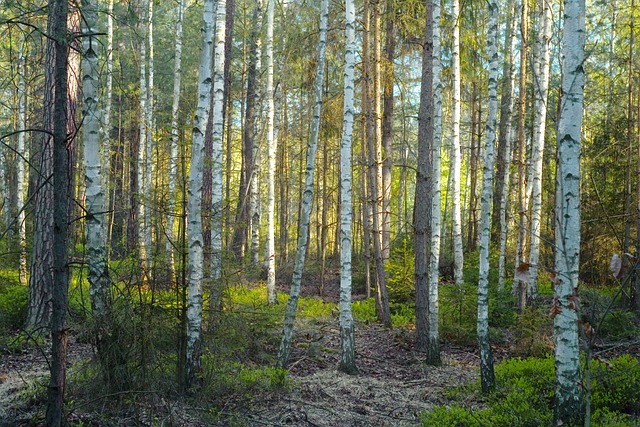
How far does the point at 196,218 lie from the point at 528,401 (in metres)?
4.40

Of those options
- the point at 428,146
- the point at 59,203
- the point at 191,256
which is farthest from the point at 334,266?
the point at 59,203

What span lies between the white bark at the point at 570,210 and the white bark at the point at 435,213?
3.50m

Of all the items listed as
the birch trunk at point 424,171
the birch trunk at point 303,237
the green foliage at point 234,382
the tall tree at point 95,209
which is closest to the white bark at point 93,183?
the tall tree at point 95,209

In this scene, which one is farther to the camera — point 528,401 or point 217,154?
point 217,154

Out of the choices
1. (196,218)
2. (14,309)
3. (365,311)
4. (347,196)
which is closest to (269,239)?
(365,311)

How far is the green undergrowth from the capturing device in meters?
5.66

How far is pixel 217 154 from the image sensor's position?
873 cm

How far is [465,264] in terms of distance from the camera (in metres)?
18.8

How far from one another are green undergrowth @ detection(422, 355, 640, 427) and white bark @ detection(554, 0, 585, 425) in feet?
0.94

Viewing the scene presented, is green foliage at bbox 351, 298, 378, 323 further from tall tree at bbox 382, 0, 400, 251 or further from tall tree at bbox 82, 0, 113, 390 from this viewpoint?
tall tree at bbox 82, 0, 113, 390

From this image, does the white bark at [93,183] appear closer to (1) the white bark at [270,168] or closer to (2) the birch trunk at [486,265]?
(2) the birch trunk at [486,265]

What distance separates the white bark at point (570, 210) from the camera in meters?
5.12

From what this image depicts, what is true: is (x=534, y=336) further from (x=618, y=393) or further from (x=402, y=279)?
(x=402, y=279)

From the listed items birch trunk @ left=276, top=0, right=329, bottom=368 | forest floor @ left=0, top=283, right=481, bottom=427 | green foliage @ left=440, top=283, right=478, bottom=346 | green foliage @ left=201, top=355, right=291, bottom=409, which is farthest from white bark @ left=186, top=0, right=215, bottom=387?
green foliage @ left=440, top=283, right=478, bottom=346
